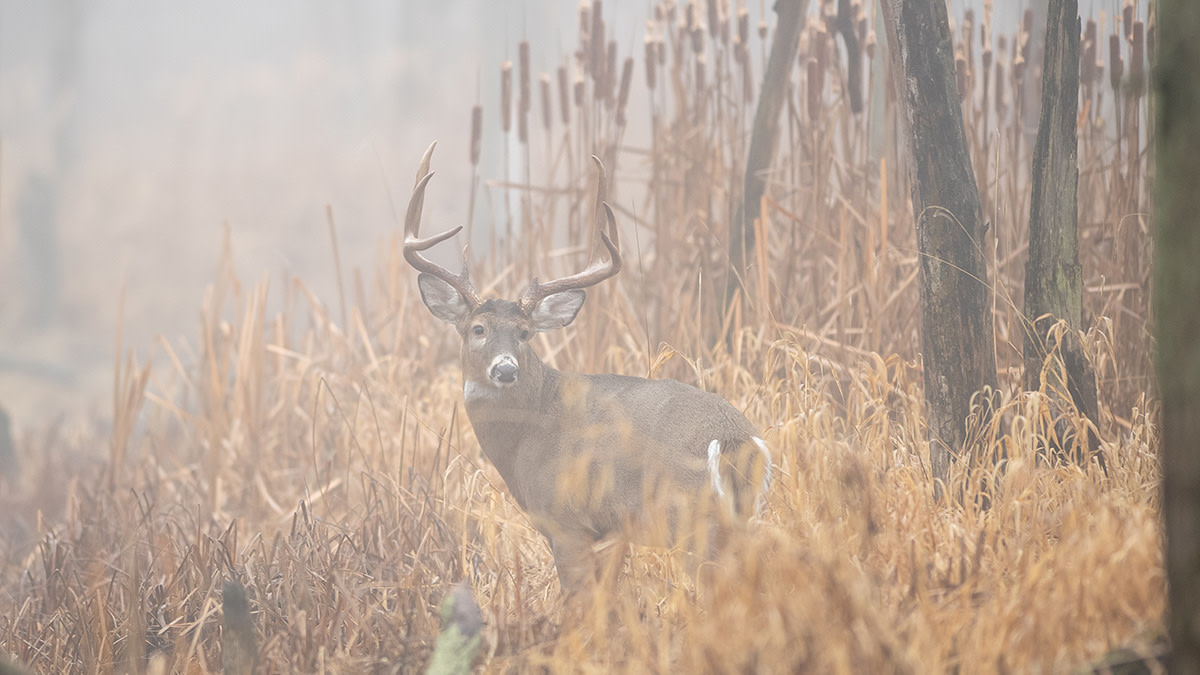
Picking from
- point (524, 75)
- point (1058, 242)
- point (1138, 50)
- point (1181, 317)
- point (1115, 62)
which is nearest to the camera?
point (1181, 317)

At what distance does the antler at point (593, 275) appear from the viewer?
2.53 m

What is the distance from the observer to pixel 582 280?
2625 millimetres

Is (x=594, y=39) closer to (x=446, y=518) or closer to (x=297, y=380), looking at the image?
(x=446, y=518)

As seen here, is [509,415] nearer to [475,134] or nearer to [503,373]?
[503,373]

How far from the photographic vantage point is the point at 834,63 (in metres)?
3.71

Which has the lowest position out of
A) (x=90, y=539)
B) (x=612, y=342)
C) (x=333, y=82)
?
(x=90, y=539)

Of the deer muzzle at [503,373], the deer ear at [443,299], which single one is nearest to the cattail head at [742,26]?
the deer ear at [443,299]

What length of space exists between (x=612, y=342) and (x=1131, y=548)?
→ 2123 millimetres

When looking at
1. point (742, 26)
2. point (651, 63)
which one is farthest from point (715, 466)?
point (742, 26)

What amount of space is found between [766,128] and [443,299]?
4.61 feet

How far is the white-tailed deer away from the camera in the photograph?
2270 millimetres

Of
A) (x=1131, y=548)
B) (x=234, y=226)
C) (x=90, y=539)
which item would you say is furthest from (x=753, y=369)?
(x=234, y=226)

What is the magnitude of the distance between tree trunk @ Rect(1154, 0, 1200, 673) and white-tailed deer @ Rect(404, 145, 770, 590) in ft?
3.12

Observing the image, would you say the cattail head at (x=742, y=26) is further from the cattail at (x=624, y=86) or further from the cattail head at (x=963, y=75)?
the cattail head at (x=963, y=75)
